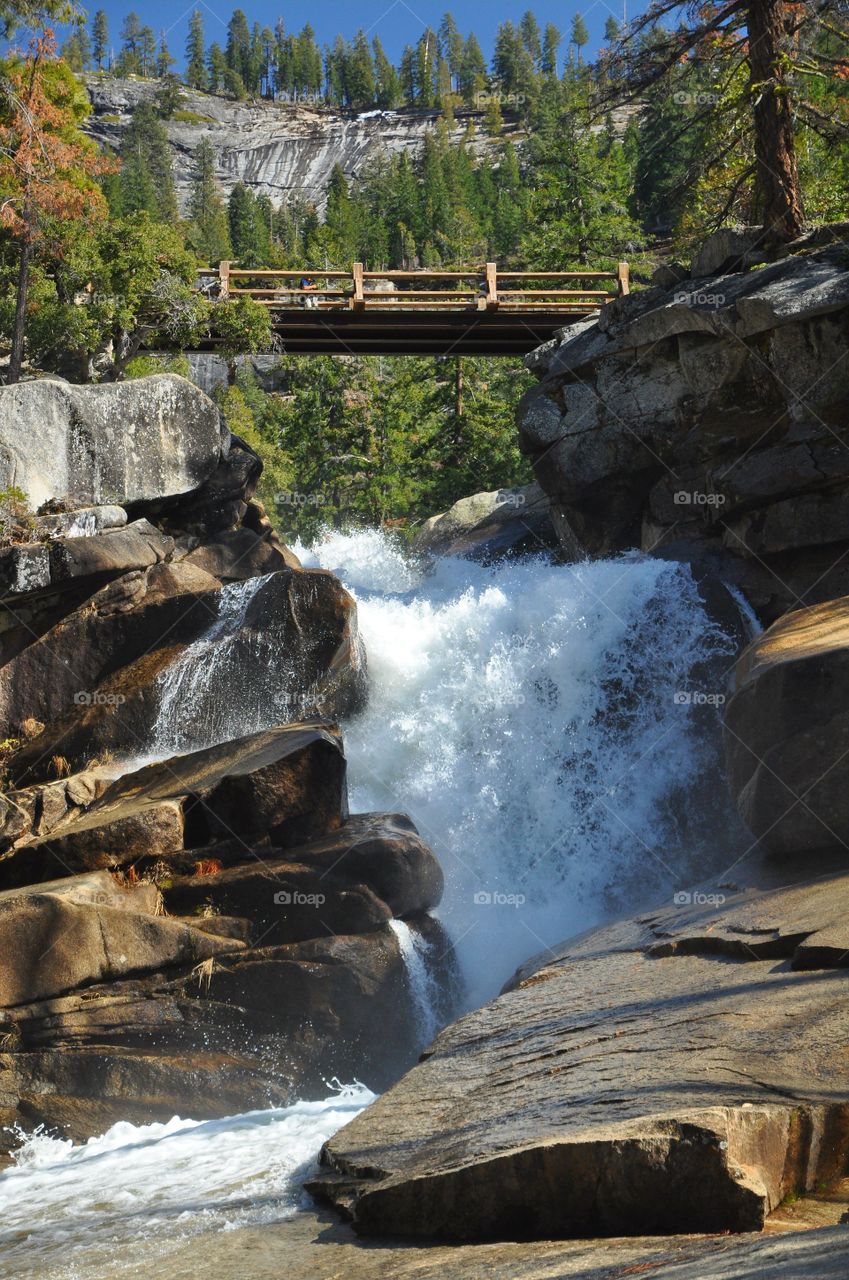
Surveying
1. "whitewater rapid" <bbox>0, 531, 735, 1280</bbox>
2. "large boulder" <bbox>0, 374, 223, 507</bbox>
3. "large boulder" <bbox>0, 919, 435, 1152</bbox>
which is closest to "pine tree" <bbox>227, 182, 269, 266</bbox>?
"large boulder" <bbox>0, 374, 223, 507</bbox>

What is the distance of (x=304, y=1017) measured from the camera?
11172 millimetres

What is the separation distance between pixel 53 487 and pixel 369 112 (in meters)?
153

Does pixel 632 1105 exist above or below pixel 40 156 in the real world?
below

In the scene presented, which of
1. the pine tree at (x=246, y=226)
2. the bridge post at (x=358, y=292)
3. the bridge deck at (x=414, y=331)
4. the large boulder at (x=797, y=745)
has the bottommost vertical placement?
the large boulder at (x=797, y=745)

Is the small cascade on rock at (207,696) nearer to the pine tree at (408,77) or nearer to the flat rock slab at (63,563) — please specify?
the flat rock slab at (63,563)

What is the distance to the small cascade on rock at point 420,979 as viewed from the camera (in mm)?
11867

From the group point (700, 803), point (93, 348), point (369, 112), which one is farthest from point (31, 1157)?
point (369, 112)

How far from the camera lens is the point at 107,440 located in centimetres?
1959

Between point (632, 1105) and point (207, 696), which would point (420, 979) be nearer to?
point (207, 696)
